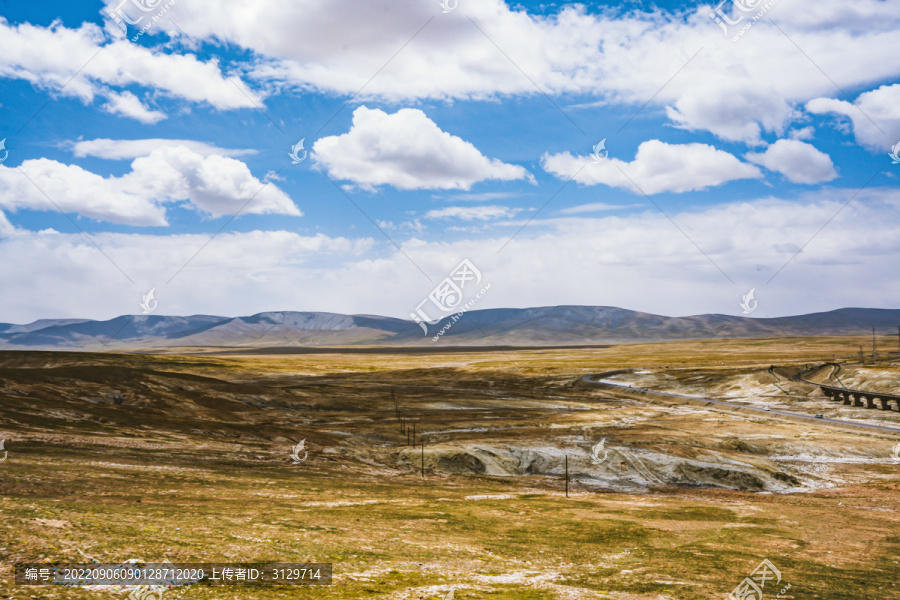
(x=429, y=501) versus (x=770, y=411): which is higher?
(x=429, y=501)

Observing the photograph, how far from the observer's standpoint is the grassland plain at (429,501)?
17.6 metres

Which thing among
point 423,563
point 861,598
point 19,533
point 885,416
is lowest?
point 885,416

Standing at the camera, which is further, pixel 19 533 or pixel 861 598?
pixel 861 598

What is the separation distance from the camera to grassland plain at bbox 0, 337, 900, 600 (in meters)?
17.6

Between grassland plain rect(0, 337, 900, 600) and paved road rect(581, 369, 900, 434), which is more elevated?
grassland plain rect(0, 337, 900, 600)

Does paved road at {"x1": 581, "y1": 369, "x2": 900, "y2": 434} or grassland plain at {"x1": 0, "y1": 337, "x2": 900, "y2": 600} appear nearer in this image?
grassland plain at {"x1": 0, "y1": 337, "x2": 900, "y2": 600}

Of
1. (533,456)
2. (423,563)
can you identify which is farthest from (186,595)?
(533,456)

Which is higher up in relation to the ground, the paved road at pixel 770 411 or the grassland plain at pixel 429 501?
the grassland plain at pixel 429 501

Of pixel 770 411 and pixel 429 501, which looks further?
pixel 770 411

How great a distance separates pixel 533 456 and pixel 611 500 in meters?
15.5

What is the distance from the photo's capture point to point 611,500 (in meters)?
37.1

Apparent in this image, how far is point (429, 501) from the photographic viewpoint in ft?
102

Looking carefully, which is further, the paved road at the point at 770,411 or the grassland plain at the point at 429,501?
the paved road at the point at 770,411

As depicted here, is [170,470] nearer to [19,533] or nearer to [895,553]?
[19,533]
